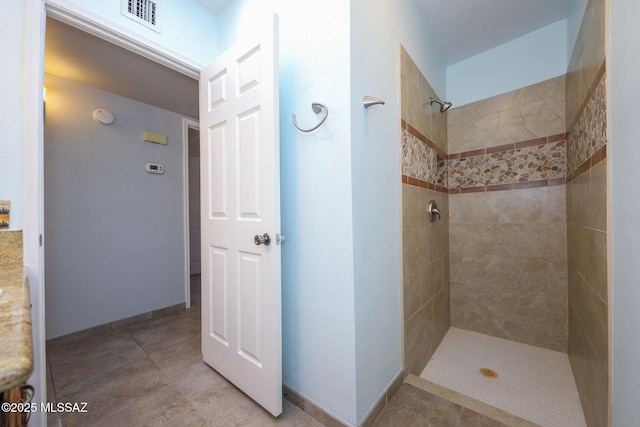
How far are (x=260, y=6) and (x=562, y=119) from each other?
7.63 ft

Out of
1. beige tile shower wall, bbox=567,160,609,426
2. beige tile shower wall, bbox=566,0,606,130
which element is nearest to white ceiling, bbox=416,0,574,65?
beige tile shower wall, bbox=566,0,606,130

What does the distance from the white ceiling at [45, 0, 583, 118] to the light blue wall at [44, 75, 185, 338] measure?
279 mm

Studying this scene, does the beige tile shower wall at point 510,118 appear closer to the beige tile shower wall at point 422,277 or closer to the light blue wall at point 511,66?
the light blue wall at point 511,66

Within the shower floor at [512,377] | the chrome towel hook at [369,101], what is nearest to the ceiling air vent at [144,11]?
the chrome towel hook at [369,101]

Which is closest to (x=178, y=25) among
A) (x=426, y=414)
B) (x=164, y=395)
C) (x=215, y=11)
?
(x=215, y=11)

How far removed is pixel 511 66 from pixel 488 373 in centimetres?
242

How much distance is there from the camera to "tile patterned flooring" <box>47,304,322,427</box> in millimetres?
1295

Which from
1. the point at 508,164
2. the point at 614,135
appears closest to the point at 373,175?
the point at 614,135

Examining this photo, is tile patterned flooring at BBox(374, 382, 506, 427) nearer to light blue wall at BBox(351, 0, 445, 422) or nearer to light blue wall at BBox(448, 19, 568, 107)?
light blue wall at BBox(351, 0, 445, 422)

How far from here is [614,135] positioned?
944 mm

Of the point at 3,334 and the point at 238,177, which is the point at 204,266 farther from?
the point at 3,334

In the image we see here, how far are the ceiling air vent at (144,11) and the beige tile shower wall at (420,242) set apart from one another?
147cm

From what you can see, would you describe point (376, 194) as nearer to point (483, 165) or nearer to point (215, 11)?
point (483, 165)

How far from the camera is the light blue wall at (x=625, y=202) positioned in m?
0.79
